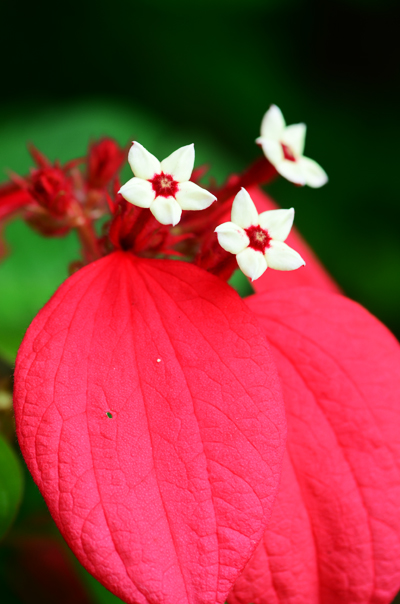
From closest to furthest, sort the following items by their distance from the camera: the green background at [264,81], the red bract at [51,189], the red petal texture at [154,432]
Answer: the red petal texture at [154,432] < the red bract at [51,189] < the green background at [264,81]

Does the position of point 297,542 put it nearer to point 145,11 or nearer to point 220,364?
point 220,364

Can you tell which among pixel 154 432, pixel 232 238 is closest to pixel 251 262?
pixel 232 238

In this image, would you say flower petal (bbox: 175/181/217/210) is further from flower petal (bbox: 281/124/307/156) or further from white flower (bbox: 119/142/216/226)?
flower petal (bbox: 281/124/307/156)

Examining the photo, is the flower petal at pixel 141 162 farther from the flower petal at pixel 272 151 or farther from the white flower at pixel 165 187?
the flower petal at pixel 272 151

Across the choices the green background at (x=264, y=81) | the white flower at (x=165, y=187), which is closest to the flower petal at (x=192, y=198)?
the white flower at (x=165, y=187)

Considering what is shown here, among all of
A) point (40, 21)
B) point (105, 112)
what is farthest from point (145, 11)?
point (105, 112)

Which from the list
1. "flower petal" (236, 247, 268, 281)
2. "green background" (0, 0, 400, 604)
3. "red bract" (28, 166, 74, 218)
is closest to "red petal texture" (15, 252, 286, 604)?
"flower petal" (236, 247, 268, 281)

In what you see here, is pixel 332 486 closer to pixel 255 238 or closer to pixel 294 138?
pixel 255 238
